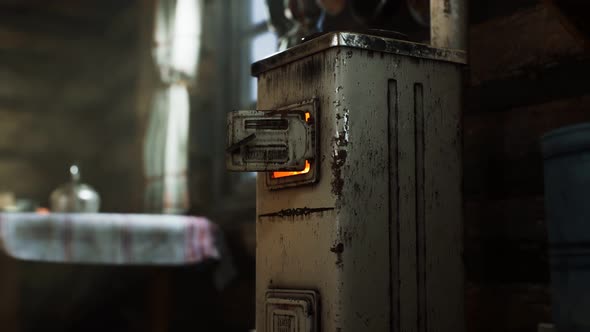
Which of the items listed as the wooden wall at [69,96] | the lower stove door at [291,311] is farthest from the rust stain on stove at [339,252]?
the wooden wall at [69,96]

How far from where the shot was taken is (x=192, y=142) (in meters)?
5.50

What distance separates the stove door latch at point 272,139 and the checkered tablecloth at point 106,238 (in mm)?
1894

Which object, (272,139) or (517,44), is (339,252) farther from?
(517,44)

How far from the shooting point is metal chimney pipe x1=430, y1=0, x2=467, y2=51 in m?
2.48

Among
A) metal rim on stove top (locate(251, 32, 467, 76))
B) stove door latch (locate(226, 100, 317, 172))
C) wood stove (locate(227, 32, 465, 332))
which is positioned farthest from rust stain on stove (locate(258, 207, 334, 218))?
metal rim on stove top (locate(251, 32, 467, 76))

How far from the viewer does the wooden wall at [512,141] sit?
2.41 metres

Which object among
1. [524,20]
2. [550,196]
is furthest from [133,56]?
[550,196]

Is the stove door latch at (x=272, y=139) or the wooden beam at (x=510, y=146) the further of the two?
the wooden beam at (x=510, y=146)

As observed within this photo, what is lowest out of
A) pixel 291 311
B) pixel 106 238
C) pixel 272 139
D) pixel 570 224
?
pixel 291 311

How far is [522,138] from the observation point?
2521mm

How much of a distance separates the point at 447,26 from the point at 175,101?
10.3 ft

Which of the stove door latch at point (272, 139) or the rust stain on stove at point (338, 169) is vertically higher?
the stove door latch at point (272, 139)

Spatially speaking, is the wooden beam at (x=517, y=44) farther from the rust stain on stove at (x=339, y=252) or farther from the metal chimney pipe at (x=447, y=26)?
the rust stain on stove at (x=339, y=252)

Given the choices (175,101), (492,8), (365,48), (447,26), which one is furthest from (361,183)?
(175,101)
